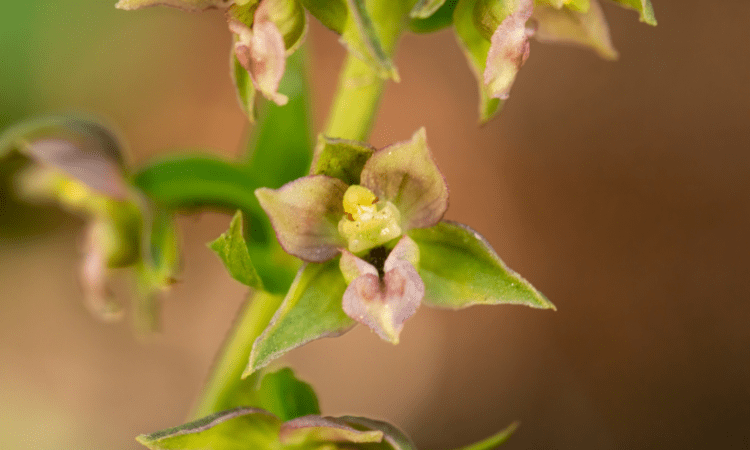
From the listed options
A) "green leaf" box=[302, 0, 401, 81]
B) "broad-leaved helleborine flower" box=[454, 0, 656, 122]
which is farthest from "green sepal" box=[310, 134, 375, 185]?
"broad-leaved helleborine flower" box=[454, 0, 656, 122]

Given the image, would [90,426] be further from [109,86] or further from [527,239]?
[527,239]

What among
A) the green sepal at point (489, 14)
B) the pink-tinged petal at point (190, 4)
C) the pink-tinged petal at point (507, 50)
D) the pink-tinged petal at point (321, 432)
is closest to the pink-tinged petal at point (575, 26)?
the green sepal at point (489, 14)

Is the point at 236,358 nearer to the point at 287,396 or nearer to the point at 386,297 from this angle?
the point at 287,396

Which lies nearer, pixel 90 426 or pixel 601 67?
pixel 90 426

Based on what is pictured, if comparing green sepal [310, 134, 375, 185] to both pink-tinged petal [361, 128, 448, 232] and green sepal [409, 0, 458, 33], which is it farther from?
green sepal [409, 0, 458, 33]

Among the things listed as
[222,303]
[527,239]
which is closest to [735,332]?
[527,239]

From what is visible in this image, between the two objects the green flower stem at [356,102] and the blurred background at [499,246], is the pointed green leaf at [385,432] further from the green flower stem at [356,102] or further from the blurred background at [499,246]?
the blurred background at [499,246]
